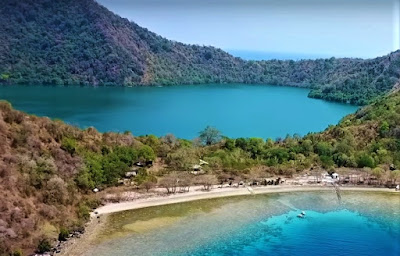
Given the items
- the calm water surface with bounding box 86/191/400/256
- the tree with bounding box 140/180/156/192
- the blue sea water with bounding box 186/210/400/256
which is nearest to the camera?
the blue sea water with bounding box 186/210/400/256

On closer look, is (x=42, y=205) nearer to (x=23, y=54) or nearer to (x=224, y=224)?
(x=224, y=224)

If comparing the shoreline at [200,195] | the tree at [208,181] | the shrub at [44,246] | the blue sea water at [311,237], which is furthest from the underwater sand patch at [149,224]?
the tree at [208,181]

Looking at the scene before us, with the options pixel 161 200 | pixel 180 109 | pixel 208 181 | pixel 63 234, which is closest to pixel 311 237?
pixel 208 181

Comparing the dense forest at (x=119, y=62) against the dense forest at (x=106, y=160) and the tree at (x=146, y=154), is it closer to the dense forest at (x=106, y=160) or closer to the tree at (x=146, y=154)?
the dense forest at (x=106, y=160)

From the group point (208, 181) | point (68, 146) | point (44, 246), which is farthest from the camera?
point (208, 181)

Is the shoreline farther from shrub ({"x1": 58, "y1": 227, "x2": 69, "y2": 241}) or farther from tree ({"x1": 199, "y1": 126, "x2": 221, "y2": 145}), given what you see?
tree ({"x1": 199, "y1": 126, "x2": 221, "y2": 145})

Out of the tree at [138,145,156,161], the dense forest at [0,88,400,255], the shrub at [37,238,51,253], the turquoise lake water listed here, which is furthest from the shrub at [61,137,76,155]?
the turquoise lake water

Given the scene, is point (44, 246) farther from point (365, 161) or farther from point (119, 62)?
point (119, 62)
